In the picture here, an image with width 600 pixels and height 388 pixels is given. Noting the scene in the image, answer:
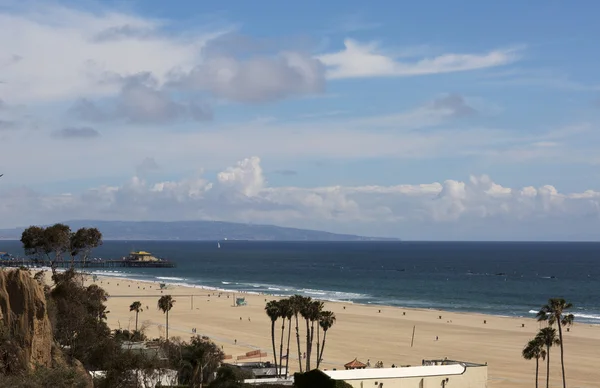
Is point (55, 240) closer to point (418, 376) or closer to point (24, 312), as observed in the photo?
point (418, 376)

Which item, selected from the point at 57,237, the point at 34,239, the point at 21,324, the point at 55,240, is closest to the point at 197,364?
the point at 21,324

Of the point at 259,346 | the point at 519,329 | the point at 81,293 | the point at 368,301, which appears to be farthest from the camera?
the point at 368,301

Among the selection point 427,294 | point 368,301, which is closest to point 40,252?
point 368,301

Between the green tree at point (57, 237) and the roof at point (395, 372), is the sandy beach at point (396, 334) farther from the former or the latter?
the roof at point (395, 372)

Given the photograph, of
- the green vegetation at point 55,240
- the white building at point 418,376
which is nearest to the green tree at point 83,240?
the green vegetation at point 55,240

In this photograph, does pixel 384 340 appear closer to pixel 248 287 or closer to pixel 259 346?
pixel 259 346

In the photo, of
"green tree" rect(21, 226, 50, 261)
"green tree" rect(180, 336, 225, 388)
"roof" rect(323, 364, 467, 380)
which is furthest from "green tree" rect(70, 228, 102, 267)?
"roof" rect(323, 364, 467, 380)
